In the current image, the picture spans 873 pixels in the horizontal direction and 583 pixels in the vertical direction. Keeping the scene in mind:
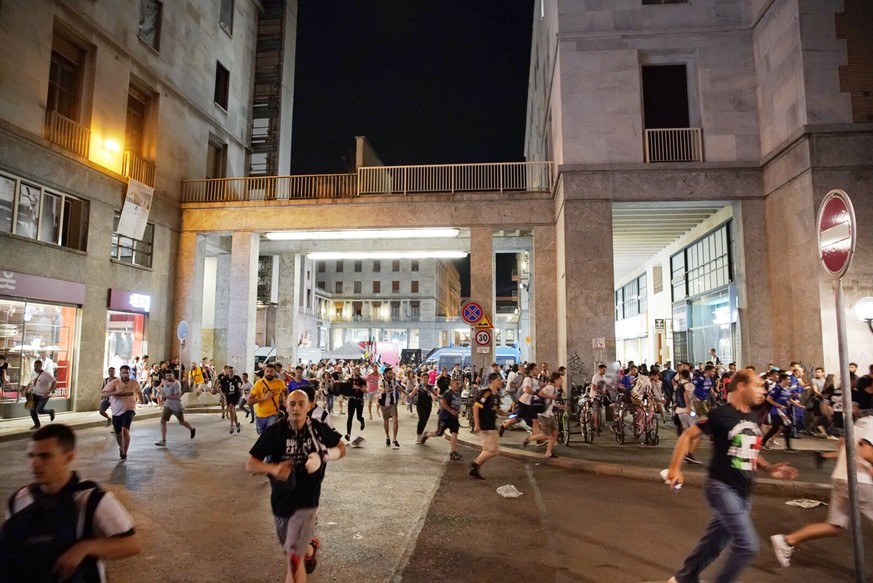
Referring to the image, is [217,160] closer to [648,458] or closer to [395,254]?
[395,254]

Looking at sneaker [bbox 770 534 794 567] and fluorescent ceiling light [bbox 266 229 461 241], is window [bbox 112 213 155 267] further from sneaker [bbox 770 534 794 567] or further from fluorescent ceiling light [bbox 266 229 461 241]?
sneaker [bbox 770 534 794 567]

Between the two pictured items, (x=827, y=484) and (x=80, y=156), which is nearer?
(x=827, y=484)

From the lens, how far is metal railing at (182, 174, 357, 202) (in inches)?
893

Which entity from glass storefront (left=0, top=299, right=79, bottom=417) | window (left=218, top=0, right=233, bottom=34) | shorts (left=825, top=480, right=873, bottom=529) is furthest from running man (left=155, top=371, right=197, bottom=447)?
window (left=218, top=0, right=233, bottom=34)

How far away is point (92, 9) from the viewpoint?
60.8 ft

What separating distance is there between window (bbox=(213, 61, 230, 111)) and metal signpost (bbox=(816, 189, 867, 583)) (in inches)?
1112

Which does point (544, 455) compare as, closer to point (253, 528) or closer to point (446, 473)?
point (446, 473)

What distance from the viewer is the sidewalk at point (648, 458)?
26.4 ft

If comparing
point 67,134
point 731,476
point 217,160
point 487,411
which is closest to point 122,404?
point 487,411

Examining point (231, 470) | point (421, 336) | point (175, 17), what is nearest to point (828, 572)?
point (231, 470)

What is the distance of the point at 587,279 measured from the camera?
55.7 ft

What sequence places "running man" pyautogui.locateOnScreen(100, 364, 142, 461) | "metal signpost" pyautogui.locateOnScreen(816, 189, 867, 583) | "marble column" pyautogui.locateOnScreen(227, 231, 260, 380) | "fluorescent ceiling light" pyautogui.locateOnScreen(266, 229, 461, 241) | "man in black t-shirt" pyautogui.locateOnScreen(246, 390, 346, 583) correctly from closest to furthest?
"man in black t-shirt" pyautogui.locateOnScreen(246, 390, 346, 583) < "metal signpost" pyautogui.locateOnScreen(816, 189, 867, 583) < "running man" pyautogui.locateOnScreen(100, 364, 142, 461) < "fluorescent ceiling light" pyautogui.locateOnScreen(266, 229, 461, 241) < "marble column" pyautogui.locateOnScreen(227, 231, 260, 380)

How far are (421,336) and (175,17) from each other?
57.2 meters

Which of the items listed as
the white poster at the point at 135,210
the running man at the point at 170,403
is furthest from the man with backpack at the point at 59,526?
the white poster at the point at 135,210
